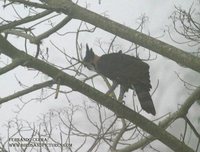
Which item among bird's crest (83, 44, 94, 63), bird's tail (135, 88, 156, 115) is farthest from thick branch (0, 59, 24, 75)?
bird's crest (83, 44, 94, 63)

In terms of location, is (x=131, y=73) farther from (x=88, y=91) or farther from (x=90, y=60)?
(x=88, y=91)

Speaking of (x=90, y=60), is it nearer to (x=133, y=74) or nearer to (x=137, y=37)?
(x=133, y=74)

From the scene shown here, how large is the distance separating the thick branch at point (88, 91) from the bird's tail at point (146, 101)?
0.54m

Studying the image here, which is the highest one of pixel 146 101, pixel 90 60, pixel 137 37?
pixel 90 60

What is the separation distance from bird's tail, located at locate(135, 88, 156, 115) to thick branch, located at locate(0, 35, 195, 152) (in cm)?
54

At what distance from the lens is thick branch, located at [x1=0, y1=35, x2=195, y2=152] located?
2.12 meters

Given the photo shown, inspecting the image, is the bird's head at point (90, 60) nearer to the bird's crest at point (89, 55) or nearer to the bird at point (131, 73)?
the bird's crest at point (89, 55)

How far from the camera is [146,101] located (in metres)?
2.89

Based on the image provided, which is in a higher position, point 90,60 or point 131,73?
point 90,60

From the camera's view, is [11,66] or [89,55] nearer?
[11,66]

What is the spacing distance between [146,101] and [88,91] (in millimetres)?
846

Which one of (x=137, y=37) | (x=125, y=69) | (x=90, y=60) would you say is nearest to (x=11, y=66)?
(x=137, y=37)

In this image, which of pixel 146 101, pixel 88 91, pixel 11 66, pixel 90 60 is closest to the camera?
pixel 11 66

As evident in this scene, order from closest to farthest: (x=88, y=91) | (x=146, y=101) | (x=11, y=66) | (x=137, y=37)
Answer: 1. (x=11, y=66)
2. (x=88, y=91)
3. (x=137, y=37)
4. (x=146, y=101)
